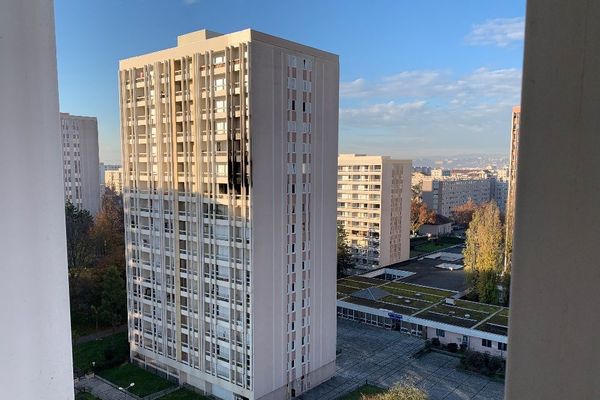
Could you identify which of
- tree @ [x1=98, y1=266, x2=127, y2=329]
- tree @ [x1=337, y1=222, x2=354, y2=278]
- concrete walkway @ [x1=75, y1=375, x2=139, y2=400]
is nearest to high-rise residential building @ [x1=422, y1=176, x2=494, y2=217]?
tree @ [x1=337, y1=222, x2=354, y2=278]

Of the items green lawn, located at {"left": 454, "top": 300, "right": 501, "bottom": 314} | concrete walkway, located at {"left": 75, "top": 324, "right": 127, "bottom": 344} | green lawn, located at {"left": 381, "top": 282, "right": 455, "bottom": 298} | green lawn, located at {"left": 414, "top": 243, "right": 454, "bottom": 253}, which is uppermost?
green lawn, located at {"left": 454, "top": 300, "right": 501, "bottom": 314}

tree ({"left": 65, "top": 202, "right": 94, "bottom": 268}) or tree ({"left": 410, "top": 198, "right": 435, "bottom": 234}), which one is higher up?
tree ({"left": 65, "top": 202, "right": 94, "bottom": 268})

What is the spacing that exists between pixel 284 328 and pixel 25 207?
14.5ft

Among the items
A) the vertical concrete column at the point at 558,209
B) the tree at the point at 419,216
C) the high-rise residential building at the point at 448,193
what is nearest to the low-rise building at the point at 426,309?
the tree at the point at 419,216

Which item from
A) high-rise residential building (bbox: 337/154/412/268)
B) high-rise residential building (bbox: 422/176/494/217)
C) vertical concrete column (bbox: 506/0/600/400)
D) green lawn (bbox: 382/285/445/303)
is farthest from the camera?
high-rise residential building (bbox: 422/176/494/217)

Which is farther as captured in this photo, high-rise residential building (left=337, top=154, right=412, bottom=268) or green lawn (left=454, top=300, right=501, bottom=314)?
high-rise residential building (left=337, top=154, right=412, bottom=268)

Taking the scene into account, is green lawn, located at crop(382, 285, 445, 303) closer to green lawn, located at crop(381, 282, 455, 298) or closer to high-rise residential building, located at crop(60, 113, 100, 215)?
green lawn, located at crop(381, 282, 455, 298)

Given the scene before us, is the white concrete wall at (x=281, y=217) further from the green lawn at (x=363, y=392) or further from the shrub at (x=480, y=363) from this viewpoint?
the shrub at (x=480, y=363)

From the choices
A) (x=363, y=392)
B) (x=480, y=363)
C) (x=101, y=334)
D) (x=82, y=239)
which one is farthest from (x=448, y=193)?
(x=101, y=334)

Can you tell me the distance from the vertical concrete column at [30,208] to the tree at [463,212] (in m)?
15.6

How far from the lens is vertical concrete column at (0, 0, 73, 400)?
289 mm

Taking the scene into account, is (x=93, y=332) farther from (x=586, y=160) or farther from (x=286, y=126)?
(x=586, y=160)

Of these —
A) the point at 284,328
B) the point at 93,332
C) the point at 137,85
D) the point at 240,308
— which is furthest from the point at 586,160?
the point at 93,332

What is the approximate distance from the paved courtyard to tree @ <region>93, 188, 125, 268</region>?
3.57 meters
